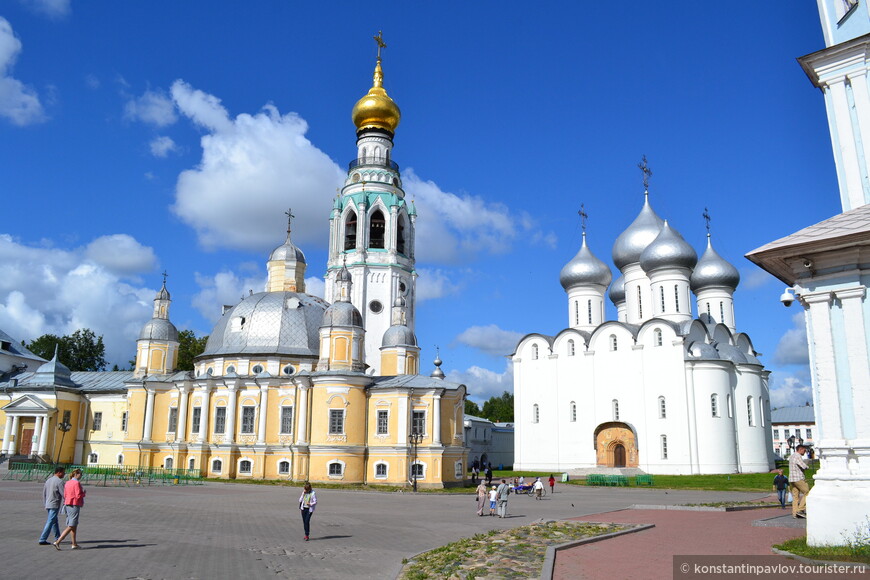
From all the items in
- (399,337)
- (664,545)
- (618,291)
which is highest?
(618,291)

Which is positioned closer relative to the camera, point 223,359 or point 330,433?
point 330,433

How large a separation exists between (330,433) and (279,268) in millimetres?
15161

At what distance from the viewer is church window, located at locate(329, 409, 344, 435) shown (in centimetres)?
3528

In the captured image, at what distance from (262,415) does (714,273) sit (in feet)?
105

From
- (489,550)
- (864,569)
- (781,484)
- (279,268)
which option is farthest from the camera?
(279,268)

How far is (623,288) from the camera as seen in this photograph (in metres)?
54.2

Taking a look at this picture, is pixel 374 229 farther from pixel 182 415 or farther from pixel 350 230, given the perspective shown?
pixel 182 415

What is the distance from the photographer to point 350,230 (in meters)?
53.6

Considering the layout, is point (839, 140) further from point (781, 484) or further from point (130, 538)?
point (130, 538)

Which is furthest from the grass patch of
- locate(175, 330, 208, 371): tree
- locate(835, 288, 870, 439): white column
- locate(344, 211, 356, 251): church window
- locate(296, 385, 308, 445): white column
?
locate(175, 330, 208, 371): tree

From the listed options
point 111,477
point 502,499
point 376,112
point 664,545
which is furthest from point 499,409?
point 664,545

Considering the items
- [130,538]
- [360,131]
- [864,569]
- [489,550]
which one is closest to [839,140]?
[864,569]

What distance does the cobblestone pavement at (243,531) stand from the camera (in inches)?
415

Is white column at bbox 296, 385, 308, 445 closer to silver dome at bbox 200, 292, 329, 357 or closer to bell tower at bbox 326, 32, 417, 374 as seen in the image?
silver dome at bbox 200, 292, 329, 357
